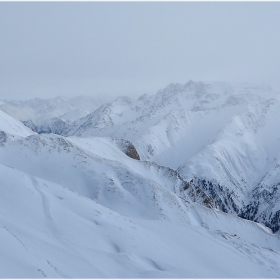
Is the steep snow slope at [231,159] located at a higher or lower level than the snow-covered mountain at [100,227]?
lower

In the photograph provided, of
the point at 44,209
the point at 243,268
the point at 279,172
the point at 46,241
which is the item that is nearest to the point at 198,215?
the point at 243,268

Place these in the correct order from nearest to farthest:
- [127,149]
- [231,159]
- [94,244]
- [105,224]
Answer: [94,244] < [105,224] < [127,149] < [231,159]

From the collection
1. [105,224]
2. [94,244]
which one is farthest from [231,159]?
[94,244]

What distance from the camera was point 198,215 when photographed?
46.7m

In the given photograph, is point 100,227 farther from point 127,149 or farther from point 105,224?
point 127,149

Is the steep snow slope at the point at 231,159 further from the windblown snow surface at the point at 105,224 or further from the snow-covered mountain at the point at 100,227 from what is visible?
the snow-covered mountain at the point at 100,227

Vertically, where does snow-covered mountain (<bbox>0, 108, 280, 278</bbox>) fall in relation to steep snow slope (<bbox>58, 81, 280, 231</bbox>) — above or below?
above

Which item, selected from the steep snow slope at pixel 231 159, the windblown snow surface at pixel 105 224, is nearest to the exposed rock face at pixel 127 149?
the windblown snow surface at pixel 105 224

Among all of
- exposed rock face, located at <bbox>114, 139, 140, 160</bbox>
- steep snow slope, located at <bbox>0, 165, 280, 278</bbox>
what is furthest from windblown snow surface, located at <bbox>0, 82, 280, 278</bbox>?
exposed rock face, located at <bbox>114, 139, 140, 160</bbox>

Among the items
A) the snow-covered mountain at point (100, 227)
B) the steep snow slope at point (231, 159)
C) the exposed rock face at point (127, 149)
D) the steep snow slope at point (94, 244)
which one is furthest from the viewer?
the steep snow slope at point (231, 159)

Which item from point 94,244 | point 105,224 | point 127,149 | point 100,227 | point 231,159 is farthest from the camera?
point 231,159

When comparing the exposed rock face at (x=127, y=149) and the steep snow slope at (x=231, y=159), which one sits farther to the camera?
the steep snow slope at (x=231, y=159)

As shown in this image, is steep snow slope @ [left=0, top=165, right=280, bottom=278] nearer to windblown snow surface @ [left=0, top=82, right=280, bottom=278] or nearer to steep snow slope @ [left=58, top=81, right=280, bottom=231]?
windblown snow surface @ [left=0, top=82, right=280, bottom=278]

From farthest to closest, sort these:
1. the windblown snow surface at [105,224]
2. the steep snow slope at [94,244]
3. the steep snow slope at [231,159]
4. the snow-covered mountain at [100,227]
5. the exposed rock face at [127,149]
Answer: the steep snow slope at [231,159] < the exposed rock face at [127,149] < the windblown snow surface at [105,224] < the snow-covered mountain at [100,227] < the steep snow slope at [94,244]
